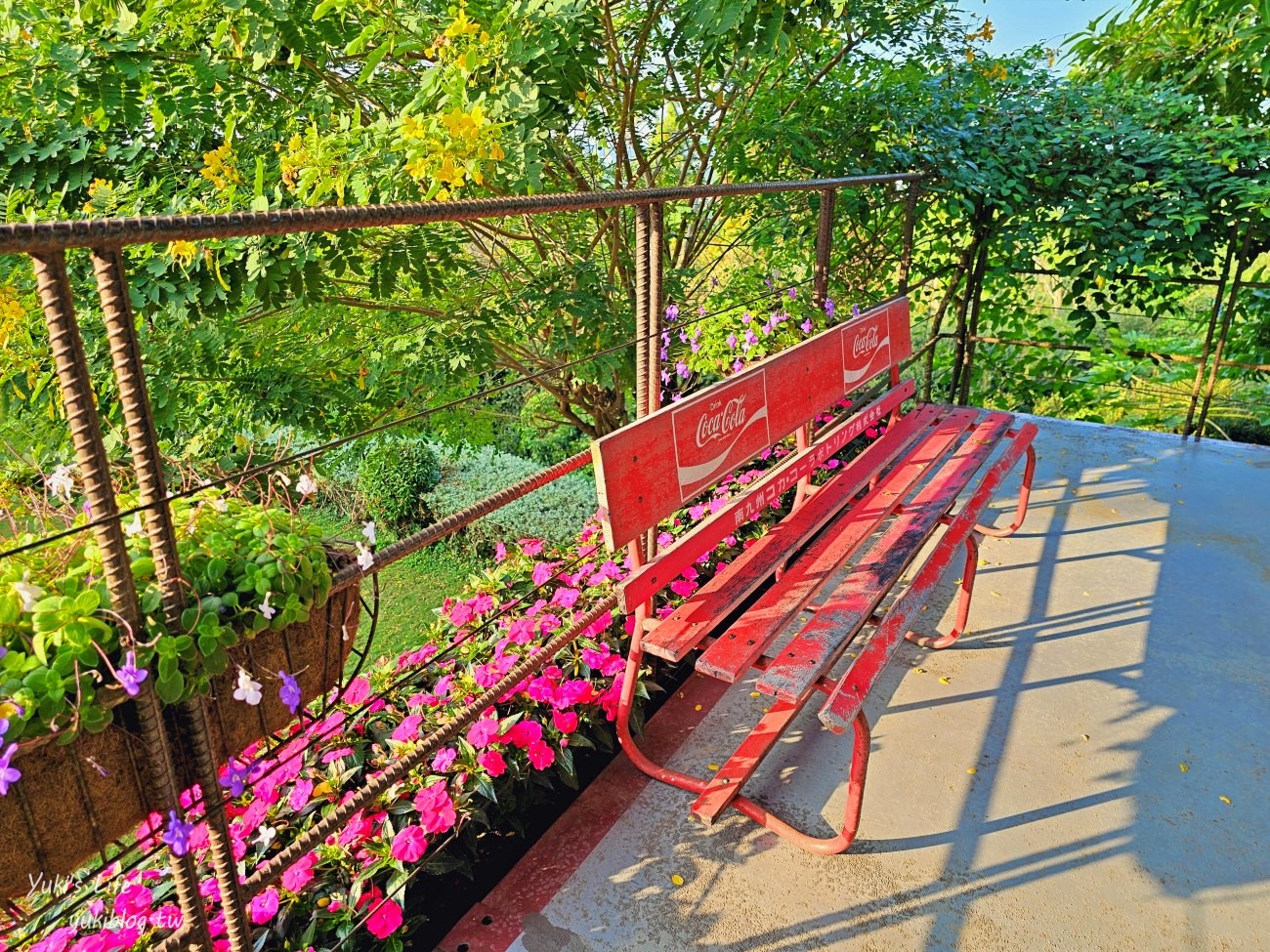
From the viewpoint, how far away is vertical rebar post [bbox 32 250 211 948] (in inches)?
43.4

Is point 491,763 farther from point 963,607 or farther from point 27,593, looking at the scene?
point 963,607

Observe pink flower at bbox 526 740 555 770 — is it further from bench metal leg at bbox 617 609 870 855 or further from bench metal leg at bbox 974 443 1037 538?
bench metal leg at bbox 974 443 1037 538

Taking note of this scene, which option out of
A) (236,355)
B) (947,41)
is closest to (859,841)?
(236,355)

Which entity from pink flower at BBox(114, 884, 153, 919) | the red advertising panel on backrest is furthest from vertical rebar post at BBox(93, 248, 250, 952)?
the red advertising panel on backrest

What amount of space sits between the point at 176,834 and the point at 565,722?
1.18 m

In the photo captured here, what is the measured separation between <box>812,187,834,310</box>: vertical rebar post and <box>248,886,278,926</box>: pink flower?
3.00 m

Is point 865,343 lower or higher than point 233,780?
higher

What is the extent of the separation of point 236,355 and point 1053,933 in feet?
12.4

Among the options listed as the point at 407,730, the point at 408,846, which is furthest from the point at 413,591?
the point at 408,846

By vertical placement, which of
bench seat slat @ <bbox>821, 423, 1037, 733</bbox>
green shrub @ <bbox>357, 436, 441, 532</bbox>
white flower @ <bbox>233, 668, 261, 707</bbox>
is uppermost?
white flower @ <bbox>233, 668, 261, 707</bbox>

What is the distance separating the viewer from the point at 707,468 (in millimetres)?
2426

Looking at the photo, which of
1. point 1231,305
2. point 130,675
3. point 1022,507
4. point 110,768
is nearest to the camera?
point 130,675

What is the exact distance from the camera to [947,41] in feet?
19.9

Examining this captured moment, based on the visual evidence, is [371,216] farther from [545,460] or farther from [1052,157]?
[545,460]
